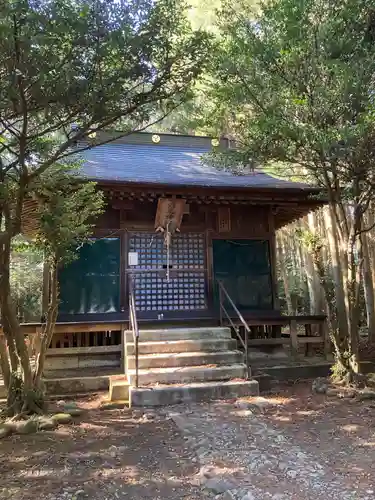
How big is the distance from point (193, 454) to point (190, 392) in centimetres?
171

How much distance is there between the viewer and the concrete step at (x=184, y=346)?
629cm

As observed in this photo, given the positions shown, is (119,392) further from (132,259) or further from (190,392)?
(132,259)

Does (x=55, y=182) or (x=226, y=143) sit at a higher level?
(x=226, y=143)

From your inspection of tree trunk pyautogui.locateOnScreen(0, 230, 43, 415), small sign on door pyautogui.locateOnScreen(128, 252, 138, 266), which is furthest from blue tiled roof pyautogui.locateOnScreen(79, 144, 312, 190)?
tree trunk pyautogui.locateOnScreen(0, 230, 43, 415)

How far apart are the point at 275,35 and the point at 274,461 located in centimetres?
519

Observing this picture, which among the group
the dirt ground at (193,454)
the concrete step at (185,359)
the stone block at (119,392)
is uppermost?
the concrete step at (185,359)

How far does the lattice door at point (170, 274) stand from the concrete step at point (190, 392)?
2942 mm

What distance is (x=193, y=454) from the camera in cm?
363

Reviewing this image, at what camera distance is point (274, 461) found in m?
3.37

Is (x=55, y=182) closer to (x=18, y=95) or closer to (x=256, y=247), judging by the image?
(x=18, y=95)

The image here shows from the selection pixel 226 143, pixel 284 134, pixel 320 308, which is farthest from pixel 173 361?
pixel 320 308

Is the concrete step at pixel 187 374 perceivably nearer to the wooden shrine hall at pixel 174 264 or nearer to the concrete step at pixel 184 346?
the concrete step at pixel 184 346

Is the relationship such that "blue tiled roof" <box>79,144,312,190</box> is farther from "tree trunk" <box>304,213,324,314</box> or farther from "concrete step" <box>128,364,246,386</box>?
"tree trunk" <box>304,213,324,314</box>

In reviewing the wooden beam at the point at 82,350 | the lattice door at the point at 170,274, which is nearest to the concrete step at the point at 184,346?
the wooden beam at the point at 82,350
